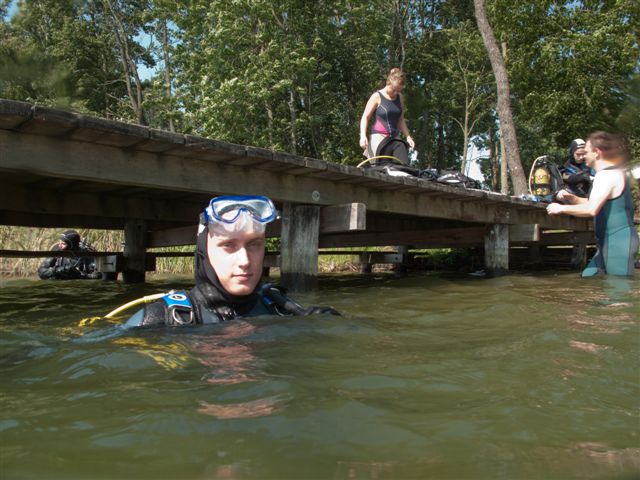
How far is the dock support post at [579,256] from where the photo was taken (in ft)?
40.0

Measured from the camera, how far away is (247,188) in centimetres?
612

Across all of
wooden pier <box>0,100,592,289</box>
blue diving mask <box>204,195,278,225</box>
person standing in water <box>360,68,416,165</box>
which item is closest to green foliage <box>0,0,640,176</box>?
wooden pier <box>0,100,592,289</box>

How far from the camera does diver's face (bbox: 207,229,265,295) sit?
3.18m

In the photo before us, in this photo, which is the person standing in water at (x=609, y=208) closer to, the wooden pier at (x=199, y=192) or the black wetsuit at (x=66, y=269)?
the wooden pier at (x=199, y=192)

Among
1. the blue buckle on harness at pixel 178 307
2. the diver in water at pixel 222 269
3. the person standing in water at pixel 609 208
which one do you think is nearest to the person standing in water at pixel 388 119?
the person standing in water at pixel 609 208

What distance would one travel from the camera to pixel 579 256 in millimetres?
12328

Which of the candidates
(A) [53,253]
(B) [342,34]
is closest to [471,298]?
(A) [53,253]

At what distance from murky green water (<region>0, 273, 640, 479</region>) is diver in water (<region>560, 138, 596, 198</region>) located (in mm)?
5966

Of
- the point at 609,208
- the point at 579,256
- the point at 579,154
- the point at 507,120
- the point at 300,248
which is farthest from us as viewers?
the point at 507,120

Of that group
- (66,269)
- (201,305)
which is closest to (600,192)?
(201,305)

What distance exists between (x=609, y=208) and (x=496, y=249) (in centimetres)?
413

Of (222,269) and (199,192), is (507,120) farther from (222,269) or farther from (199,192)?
(222,269)

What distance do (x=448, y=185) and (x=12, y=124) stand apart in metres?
5.59

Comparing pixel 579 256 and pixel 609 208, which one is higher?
pixel 609 208
